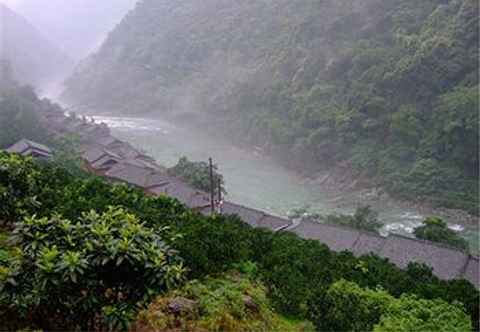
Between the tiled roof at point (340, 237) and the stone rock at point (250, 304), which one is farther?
the tiled roof at point (340, 237)

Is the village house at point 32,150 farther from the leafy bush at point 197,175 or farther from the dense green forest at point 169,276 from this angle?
the dense green forest at point 169,276

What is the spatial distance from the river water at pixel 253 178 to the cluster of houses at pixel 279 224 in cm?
561

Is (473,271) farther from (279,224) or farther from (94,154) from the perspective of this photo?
(94,154)

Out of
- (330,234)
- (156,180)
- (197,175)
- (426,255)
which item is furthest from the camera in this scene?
(197,175)

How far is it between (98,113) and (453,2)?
1491 inches

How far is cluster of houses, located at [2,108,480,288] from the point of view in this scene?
14758 millimetres

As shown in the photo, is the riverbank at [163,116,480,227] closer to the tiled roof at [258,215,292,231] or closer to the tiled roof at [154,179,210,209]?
the tiled roof at [258,215,292,231]

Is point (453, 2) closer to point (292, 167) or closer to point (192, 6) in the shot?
point (292, 167)

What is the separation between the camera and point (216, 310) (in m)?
5.56

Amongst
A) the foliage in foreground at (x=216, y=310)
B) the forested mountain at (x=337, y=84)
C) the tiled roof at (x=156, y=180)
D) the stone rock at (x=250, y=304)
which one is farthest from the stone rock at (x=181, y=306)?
the forested mountain at (x=337, y=84)

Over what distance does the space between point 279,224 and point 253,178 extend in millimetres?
12733

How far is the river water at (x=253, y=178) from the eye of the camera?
2511cm

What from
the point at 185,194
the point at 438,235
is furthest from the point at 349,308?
the point at 185,194

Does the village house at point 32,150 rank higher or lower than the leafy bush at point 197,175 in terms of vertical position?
lower
